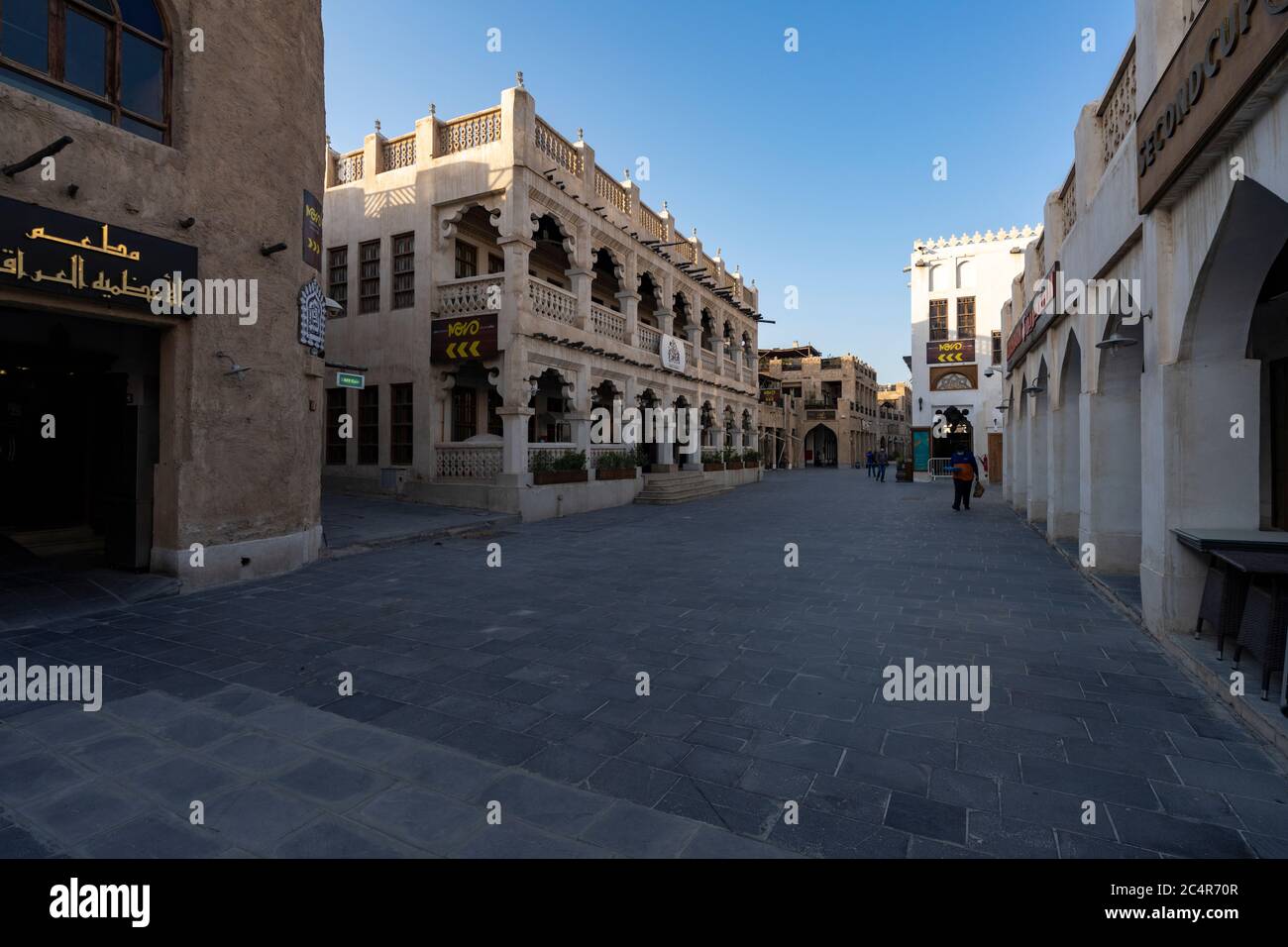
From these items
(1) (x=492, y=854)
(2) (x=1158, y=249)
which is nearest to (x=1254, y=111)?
(2) (x=1158, y=249)

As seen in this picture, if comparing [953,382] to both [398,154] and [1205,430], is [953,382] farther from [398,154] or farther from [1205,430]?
[1205,430]

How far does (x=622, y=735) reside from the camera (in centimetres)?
389

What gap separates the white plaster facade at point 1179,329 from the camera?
4492mm

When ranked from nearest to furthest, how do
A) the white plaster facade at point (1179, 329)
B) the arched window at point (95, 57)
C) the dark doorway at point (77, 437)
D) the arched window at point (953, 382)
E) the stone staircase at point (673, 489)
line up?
1. the white plaster facade at point (1179, 329)
2. the arched window at point (95, 57)
3. the dark doorway at point (77, 437)
4. the stone staircase at point (673, 489)
5. the arched window at point (953, 382)

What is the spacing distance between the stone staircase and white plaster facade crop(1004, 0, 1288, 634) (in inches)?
529

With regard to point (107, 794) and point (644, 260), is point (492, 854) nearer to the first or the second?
point (107, 794)

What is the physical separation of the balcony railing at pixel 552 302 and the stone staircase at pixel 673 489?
6232 millimetres

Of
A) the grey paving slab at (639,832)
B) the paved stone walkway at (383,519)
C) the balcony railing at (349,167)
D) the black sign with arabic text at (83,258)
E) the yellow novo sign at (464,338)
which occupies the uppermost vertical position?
the balcony railing at (349,167)

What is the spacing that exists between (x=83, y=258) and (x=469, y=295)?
9.99m

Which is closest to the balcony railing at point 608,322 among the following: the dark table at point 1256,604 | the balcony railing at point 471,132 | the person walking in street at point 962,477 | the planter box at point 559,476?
the planter box at point 559,476

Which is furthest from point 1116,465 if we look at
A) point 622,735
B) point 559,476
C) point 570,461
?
point 570,461

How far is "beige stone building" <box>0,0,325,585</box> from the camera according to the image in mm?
6695

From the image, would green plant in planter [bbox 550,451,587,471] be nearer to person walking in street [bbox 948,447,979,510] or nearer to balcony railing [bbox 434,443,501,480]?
balcony railing [bbox 434,443,501,480]

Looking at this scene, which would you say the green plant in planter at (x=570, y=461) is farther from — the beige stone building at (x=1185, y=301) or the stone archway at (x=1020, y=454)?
the beige stone building at (x=1185, y=301)
